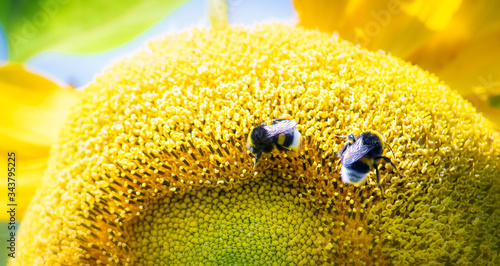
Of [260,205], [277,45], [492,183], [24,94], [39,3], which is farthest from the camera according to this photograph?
[24,94]

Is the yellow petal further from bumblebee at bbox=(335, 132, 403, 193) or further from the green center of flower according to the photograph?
bumblebee at bbox=(335, 132, 403, 193)

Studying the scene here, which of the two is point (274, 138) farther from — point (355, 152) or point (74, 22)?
point (74, 22)

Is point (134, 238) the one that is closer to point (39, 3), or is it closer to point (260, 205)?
point (260, 205)

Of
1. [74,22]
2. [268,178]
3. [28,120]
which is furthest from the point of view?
[28,120]

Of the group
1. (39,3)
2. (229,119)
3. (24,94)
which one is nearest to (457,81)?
(229,119)

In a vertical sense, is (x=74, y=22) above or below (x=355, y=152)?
above

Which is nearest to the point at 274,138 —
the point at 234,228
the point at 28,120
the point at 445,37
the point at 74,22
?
the point at 234,228
